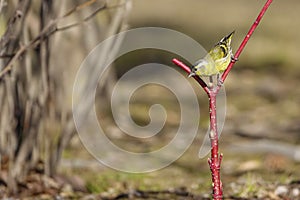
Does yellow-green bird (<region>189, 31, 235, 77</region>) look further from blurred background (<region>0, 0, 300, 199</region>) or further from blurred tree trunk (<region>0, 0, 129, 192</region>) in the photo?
blurred tree trunk (<region>0, 0, 129, 192</region>)

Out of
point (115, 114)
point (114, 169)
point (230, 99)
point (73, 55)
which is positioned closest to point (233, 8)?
point (230, 99)

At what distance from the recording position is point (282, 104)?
5.92 m

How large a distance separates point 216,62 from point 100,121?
356 centimetres

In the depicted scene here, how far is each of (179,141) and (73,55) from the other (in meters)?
1.00

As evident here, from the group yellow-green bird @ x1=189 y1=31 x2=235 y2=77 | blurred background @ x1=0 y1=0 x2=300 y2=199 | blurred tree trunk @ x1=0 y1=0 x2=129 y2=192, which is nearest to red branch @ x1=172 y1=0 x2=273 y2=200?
yellow-green bird @ x1=189 y1=31 x2=235 y2=77

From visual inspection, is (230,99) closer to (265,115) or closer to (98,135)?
(265,115)

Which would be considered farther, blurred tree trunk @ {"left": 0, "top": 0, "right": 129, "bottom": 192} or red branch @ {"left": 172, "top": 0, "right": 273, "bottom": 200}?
blurred tree trunk @ {"left": 0, "top": 0, "right": 129, "bottom": 192}

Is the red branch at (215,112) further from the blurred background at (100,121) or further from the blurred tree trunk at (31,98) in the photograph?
the blurred tree trunk at (31,98)

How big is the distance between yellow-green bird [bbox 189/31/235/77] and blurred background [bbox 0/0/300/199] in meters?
0.92

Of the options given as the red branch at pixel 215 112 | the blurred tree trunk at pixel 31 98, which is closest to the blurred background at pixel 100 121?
the blurred tree trunk at pixel 31 98

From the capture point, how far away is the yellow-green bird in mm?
1845

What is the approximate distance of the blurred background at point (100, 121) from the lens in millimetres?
3221

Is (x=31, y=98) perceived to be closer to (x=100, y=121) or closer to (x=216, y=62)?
(x=216, y=62)

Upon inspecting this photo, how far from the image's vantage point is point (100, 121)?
536 centimetres
